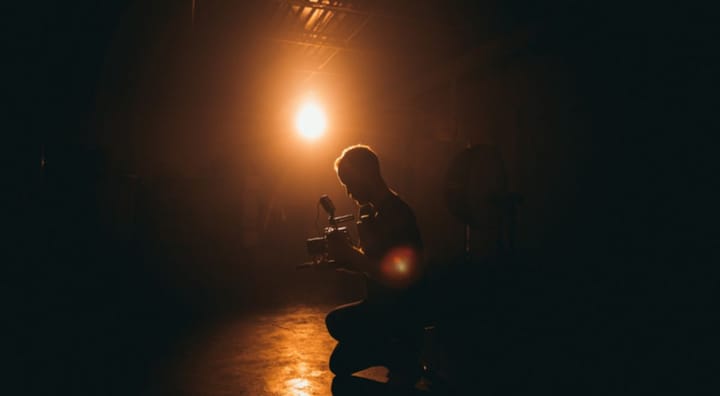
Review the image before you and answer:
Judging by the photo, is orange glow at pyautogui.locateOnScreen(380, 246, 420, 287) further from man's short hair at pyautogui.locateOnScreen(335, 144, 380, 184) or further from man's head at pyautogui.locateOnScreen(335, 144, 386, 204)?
man's short hair at pyautogui.locateOnScreen(335, 144, 380, 184)

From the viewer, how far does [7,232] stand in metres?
3.51

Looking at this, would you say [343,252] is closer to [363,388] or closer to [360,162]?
[360,162]

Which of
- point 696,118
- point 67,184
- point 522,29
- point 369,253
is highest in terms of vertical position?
point 522,29

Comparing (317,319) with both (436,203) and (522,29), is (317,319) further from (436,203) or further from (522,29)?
(522,29)

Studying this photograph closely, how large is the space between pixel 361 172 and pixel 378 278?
2.23ft

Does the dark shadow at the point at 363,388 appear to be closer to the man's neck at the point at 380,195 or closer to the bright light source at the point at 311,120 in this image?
the man's neck at the point at 380,195

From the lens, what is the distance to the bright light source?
966cm

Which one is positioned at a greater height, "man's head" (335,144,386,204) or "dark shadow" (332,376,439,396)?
"man's head" (335,144,386,204)

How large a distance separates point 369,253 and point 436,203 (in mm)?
4047

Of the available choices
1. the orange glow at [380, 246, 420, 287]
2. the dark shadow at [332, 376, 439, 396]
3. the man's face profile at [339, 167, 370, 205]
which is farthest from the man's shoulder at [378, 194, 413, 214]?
the dark shadow at [332, 376, 439, 396]

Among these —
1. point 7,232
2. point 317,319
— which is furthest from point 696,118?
point 7,232

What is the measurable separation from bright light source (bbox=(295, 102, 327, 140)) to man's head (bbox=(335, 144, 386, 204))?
6.83 meters

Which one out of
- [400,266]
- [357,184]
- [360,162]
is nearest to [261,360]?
[400,266]

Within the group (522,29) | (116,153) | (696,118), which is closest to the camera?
(696,118)
